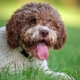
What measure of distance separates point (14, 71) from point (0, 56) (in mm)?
525

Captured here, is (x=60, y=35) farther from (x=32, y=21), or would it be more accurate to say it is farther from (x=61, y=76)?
(x=61, y=76)

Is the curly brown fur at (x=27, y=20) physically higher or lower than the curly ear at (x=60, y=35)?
higher

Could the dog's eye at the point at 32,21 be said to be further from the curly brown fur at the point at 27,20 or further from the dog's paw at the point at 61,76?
the dog's paw at the point at 61,76

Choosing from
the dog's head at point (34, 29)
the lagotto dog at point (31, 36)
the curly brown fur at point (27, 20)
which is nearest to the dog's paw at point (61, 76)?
the lagotto dog at point (31, 36)

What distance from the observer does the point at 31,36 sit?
7.86 meters

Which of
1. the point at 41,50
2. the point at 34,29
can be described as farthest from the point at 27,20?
the point at 41,50

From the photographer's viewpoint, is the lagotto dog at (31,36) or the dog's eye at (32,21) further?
the dog's eye at (32,21)

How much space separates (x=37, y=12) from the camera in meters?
8.09

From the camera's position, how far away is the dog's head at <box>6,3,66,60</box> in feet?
25.8

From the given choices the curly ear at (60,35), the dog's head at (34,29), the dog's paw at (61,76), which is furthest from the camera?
the curly ear at (60,35)

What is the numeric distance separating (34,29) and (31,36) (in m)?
0.14

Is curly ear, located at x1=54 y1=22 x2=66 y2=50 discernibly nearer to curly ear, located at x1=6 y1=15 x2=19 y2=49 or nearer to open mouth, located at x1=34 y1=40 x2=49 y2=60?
open mouth, located at x1=34 y1=40 x2=49 y2=60

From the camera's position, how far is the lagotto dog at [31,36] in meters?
7.92

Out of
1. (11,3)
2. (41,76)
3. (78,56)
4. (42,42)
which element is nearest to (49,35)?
(42,42)
